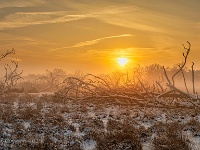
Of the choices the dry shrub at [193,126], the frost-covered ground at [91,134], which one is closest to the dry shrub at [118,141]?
the frost-covered ground at [91,134]

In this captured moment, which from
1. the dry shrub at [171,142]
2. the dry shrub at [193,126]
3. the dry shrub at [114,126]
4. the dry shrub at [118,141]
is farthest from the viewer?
the dry shrub at [114,126]

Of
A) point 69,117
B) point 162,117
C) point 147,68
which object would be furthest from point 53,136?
point 147,68

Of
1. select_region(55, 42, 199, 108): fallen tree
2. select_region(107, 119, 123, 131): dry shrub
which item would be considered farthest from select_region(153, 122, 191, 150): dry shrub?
select_region(107, 119, 123, 131): dry shrub

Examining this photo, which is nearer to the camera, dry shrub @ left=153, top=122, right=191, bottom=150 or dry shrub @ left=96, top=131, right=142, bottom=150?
dry shrub @ left=153, top=122, right=191, bottom=150

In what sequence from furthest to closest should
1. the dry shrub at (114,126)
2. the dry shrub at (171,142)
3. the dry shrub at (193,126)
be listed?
the dry shrub at (114,126)
the dry shrub at (193,126)
the dry shrub at (171,142)

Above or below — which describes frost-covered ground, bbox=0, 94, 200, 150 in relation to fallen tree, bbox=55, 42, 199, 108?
below

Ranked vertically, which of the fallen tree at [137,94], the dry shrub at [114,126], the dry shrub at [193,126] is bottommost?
the dry shrub at [193,126]

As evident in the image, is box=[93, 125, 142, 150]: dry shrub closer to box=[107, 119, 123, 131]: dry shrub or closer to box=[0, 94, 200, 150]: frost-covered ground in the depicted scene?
box=[0, 94, 200, 150]: frost-covered ground

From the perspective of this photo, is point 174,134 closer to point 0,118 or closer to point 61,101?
point 0,118

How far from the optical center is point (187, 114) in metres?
14.3

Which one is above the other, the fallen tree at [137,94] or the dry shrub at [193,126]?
the fallen tree at [137,94]

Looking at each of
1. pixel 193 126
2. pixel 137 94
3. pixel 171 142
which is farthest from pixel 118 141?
pixel 193 126

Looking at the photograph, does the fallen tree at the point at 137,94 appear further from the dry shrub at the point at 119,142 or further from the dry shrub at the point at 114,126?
the dry shrub at the point at 119,142

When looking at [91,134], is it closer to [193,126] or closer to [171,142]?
[171,142]
